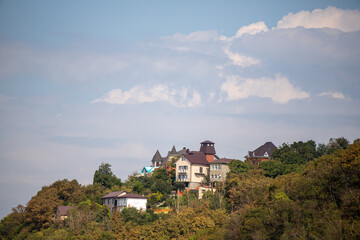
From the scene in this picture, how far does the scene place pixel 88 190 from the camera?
80938 mm

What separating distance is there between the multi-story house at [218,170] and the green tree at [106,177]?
18916 mm

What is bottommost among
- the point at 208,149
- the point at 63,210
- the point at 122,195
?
the point at 63,210

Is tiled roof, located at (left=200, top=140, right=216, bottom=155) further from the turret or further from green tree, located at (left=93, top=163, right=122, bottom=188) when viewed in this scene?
green tree, located at (left=93, top=163, right=122, bottom=188)

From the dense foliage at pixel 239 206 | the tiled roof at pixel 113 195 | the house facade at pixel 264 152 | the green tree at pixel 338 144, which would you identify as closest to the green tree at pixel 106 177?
the dense foliage at pixel 239 206

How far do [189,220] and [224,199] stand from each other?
10.5 meters

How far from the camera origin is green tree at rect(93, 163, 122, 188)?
8619cm

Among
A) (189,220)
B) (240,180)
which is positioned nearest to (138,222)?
(189,220)

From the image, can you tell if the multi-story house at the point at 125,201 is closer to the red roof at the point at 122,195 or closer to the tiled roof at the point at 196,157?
the red roof at the point at 122,195

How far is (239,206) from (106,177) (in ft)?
109

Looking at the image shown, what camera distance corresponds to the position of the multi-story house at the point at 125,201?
7075cm

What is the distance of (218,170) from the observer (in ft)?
263

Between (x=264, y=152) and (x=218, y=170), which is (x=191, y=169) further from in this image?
(x=264, y=152)

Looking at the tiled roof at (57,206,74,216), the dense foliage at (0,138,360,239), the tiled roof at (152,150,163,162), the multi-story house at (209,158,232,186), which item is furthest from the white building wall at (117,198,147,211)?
the tiled roof at (152,150,163,162)

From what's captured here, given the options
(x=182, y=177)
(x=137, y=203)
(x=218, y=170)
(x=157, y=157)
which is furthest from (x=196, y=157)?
(x=157, y=157)
